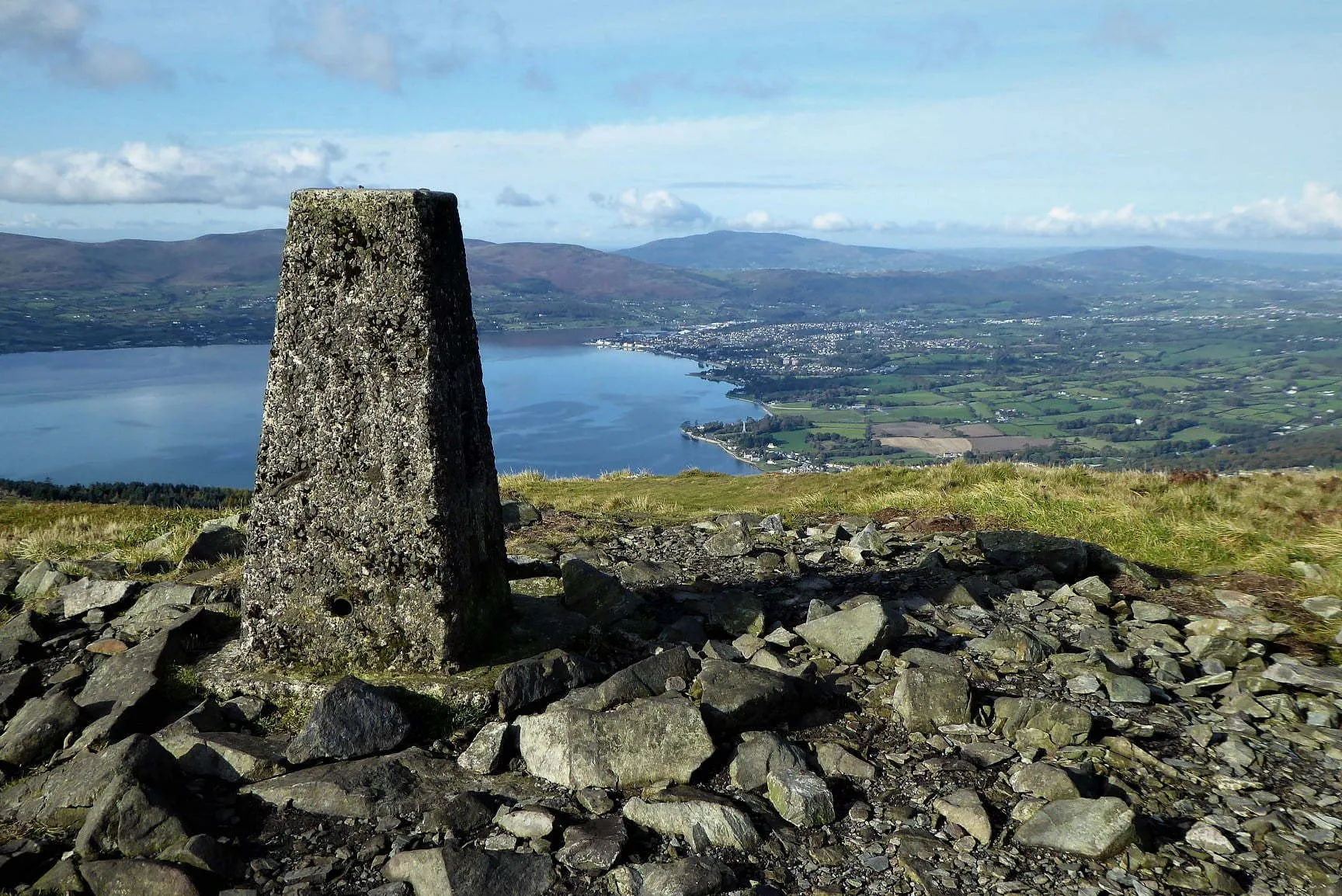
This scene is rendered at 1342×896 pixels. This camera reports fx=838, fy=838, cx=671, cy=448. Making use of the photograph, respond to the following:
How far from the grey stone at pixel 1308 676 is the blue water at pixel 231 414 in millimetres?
61016

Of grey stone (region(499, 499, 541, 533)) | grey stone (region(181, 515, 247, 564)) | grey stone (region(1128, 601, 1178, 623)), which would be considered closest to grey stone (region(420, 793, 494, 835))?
grey stone (region(1128, 601, 1178, 623))

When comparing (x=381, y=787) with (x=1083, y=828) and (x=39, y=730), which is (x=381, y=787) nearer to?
(x=39, y=730)

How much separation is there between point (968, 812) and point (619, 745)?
2.38 metres

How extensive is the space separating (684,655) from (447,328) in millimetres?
3429

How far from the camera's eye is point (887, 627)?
312 inches

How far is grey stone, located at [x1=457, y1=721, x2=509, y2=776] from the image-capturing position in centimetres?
606

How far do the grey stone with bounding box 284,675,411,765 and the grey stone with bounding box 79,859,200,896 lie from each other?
1269 mm

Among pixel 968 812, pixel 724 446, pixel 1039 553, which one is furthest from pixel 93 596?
pixel 724 446

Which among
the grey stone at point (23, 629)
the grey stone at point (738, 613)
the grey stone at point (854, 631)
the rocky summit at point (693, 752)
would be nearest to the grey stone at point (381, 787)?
the rocky summit at point (693, 752)

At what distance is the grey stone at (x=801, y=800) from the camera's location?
18.2 ft

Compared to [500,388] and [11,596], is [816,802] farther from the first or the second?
[500,388]

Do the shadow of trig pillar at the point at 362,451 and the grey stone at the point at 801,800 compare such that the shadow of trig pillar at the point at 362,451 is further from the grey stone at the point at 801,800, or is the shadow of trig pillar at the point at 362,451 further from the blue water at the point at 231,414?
the blue water at the point at 231,414

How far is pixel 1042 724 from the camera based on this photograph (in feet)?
21.5

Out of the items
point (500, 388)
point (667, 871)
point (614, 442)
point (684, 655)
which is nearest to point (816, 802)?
point (667, 871)
